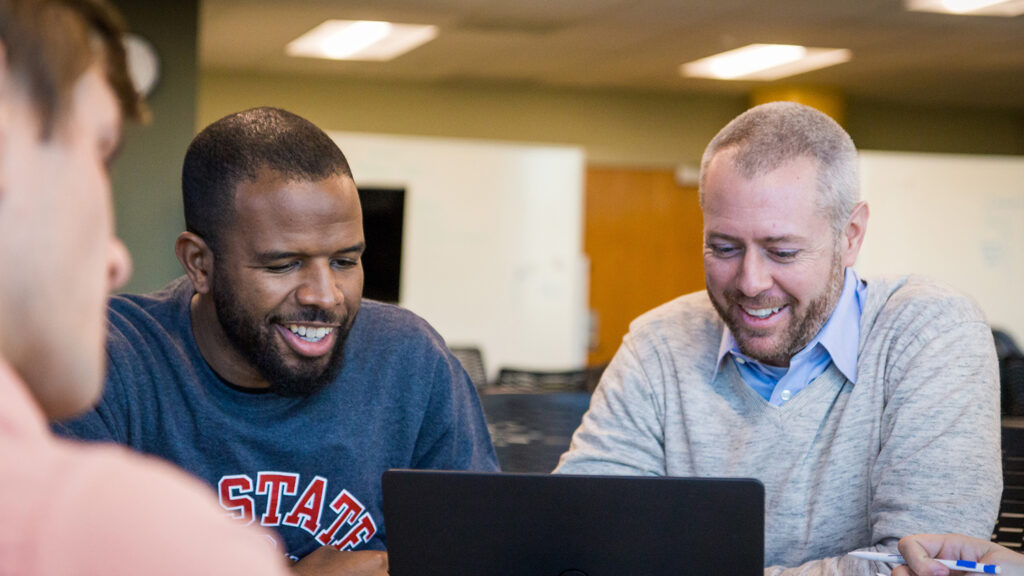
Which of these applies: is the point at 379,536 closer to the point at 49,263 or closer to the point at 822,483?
the point at 822,483

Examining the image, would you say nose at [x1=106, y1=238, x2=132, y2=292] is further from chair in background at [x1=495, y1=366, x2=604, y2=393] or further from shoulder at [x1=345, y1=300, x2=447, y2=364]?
chair in background at [x1=495, y1=366, x2=604, y2=393]

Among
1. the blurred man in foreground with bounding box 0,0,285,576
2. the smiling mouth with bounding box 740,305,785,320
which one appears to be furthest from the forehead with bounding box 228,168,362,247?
the blurred man in foreground with bounding box 0,0,285,576

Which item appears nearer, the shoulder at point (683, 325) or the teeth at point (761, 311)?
the teeth at point (761, 311)

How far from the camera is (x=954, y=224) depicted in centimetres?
768

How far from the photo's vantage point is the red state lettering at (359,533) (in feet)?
5.60

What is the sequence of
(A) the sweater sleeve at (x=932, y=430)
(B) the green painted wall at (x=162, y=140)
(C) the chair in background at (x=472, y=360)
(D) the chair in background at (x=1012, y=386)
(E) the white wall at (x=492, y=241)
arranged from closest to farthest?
1. (A) the sweater sleeve at (x=932, y=430)
2. (D) the chair in background at (x=1012, y=386)
3. (B) the green painted wall at (x=162, y=140)
4. (C) the chair in background at (x=472, y=360)
5. (E) the white wall at (x=492, y=241)

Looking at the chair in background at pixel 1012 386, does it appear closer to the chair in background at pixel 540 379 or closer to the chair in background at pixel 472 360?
the chair in background at pixel 540 379

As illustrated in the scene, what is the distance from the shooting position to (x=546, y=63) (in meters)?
7.97

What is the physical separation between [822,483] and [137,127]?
1294 mm

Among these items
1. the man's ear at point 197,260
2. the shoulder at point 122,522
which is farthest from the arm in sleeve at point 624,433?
the shoulder at point 122,522

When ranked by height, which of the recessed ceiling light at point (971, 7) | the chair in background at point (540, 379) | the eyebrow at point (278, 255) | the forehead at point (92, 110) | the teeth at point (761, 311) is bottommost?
the chair in background at point (540, 379)

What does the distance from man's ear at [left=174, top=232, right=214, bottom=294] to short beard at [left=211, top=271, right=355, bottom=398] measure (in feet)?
0.12

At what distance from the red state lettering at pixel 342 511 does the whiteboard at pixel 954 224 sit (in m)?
6.21

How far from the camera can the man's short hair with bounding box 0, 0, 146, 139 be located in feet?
1.85
